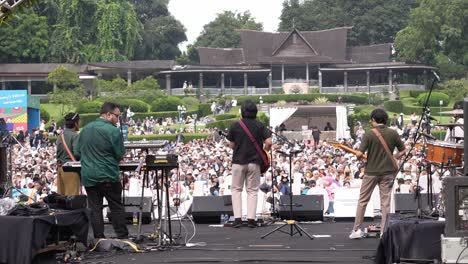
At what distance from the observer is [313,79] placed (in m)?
72.8

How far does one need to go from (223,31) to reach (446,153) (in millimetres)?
82176

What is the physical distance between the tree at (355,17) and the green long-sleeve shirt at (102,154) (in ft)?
249

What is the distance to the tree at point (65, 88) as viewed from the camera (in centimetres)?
6019

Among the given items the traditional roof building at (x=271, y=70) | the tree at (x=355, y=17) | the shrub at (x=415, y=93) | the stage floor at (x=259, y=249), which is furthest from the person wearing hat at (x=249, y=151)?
the tree at (x=355, y=17)

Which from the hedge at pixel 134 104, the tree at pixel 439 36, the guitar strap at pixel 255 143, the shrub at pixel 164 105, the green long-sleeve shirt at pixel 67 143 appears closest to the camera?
the green long-sleeve shirt at pixel 67 143

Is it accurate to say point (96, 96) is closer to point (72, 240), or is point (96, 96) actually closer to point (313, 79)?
point (313, 79)

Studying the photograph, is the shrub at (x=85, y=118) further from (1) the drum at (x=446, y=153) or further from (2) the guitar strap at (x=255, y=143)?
(1) the drum at (x=446, y=153)

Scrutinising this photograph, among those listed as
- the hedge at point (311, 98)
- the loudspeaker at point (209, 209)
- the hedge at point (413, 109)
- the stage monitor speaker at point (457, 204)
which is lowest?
the loudspeaker at point (209, 209)

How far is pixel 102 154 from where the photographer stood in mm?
10977

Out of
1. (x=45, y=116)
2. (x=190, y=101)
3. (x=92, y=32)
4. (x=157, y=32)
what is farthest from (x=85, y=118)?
(x=157, y=32)

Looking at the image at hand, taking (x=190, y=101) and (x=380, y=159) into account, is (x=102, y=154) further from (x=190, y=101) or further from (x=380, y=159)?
(x=190, y=101)

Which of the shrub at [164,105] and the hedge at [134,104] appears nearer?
the hedge at [134,104]

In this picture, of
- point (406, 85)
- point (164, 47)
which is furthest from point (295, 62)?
point (164, 47)

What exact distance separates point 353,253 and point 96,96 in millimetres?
55258
